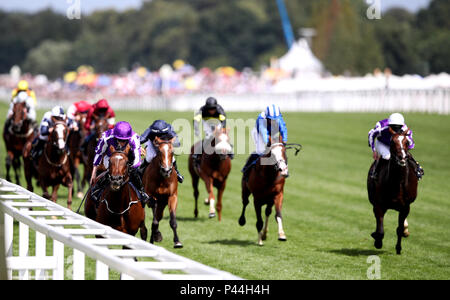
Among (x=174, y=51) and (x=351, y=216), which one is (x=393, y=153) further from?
(x=174, y=51)

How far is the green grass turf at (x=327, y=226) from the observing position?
10688 millimetres

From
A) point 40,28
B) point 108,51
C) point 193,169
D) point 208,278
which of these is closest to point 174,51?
point 108,51

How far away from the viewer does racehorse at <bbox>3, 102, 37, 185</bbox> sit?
1806 cm

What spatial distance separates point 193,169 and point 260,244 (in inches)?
146

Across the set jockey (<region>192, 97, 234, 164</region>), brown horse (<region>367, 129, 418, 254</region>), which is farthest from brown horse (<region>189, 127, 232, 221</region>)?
brown horse (<region>367, 129, 418, 254</region>)

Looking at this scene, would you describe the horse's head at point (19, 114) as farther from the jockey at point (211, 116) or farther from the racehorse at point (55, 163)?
the jockey at point (211, 116)

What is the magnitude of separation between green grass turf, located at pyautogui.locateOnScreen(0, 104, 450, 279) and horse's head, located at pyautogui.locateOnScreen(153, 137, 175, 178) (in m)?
1.19

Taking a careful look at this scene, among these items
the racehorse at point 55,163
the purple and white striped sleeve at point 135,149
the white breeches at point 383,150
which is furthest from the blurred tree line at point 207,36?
the purple and white striped sleeve at point 135,149

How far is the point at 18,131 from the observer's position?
1836 centimetres

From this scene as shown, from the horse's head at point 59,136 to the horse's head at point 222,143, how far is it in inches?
99.7

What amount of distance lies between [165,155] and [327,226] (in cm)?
467

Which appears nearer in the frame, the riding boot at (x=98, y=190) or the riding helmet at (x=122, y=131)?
the riding helmet at (x=122, y=131)

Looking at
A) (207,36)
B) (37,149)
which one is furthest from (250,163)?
(207,36)

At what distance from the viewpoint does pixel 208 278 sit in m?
5.41
